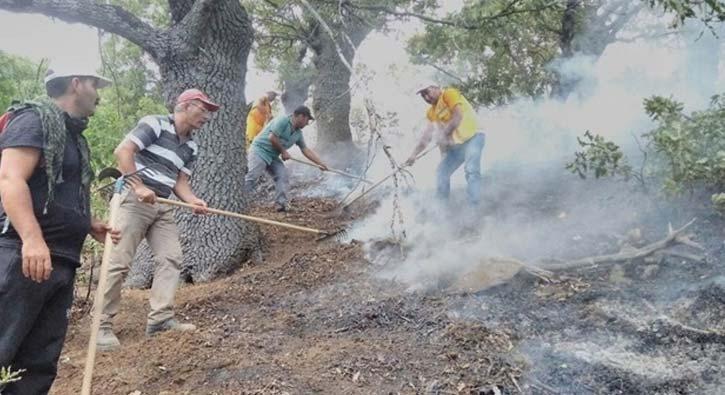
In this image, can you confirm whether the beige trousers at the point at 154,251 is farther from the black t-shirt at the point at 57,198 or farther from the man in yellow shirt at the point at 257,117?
the man in yellow shirt at the point at 257,117

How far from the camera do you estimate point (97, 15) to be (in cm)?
564

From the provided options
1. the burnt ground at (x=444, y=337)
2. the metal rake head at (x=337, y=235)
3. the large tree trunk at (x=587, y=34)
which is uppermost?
the large tree trunk at (x=587, y=34)

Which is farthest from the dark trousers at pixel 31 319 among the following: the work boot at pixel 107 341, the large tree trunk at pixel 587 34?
the large tree trunk at pixel 587 34

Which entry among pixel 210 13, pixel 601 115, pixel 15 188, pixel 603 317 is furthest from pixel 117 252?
pixel 601 115

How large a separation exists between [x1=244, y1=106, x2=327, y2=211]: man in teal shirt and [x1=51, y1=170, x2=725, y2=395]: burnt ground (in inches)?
119

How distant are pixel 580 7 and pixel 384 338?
681cm

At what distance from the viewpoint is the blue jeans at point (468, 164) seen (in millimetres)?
6898

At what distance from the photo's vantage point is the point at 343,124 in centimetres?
1209

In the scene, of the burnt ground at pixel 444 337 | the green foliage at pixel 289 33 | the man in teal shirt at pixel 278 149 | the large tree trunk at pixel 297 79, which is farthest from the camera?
the large tree trunk at pixel 297 79

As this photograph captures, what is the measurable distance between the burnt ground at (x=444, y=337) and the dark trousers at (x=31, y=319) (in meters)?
0.65

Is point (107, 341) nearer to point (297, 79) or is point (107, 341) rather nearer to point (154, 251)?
point (154, 251)

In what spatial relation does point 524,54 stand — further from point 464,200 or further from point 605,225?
point 605,225

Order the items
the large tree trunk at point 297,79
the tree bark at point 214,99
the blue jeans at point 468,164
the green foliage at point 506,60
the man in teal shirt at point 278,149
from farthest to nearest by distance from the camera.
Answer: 1. the large tree trunk at point 297,79
2. the green foliage at point 506,60
3. the man in teal shirt at point 278,149
4. the blue jeans at point 468,164
5. the tree bark at point 214,99

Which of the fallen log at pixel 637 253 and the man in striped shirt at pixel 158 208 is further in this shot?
the fallen log at pixel 637 253
